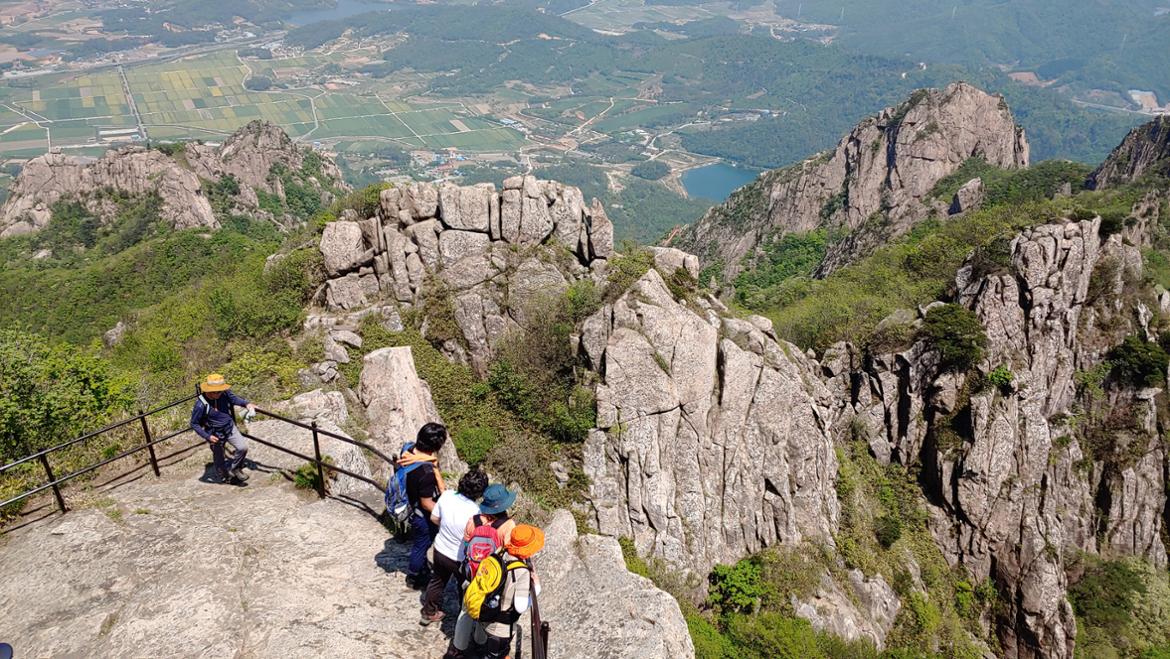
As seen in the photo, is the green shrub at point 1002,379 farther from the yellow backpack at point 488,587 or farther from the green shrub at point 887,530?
the yellow backpack at point 488,587

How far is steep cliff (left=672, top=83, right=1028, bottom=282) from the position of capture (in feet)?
266

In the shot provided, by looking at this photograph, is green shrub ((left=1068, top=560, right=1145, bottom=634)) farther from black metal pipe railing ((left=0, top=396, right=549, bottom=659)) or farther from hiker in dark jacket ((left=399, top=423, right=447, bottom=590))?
hiker in dark jacket ((left=399, top=423, right=447, bottom=590))

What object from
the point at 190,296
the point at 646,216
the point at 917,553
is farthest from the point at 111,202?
the point at 646,216

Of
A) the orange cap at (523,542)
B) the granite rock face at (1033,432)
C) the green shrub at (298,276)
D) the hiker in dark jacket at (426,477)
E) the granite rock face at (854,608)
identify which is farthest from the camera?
the granite rock face at (1033,432)

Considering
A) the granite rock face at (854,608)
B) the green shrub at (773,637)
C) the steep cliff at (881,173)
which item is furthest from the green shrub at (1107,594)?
the steep cliff at (881,173)

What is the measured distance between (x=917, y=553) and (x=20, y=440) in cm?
2719

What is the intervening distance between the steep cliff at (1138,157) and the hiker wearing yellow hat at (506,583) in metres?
77.7

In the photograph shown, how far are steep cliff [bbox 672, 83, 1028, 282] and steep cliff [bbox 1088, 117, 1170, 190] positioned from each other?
1342 cm

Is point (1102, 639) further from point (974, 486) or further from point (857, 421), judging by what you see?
point (857, 421)

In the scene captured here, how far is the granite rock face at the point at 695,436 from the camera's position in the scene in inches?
747

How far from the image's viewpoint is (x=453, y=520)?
7910mm

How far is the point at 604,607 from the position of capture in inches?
409

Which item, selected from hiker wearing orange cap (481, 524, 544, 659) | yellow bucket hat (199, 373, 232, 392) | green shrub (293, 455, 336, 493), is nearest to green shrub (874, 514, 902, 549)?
green shrub (293, 455, 336, 493)

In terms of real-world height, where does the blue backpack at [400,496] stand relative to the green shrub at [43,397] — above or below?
above
